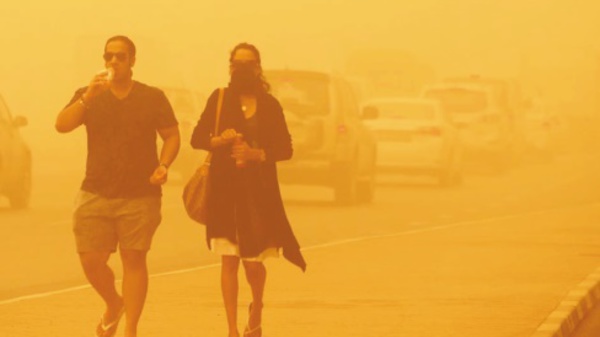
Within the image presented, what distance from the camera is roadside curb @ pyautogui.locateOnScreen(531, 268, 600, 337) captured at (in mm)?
12200

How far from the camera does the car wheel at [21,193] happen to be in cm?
2688

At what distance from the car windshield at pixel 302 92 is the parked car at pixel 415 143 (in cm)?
682

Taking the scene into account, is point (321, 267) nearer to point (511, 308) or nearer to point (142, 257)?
point (511, 308)

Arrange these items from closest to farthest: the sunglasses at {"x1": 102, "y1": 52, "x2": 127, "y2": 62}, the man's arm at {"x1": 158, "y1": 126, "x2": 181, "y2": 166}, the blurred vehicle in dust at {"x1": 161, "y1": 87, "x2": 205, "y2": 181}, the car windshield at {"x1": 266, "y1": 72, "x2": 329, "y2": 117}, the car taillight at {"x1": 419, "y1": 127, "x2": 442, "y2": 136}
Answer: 1. the sunglasses at {"x1": 102, "y1": 52, "x2": 127, "y2": 62}
2. the man's arm at {"x1": 158, "y1": 126, "x2": 181, "y2": 166}
3. the car windshield at {"x1": 266, "y1": 72, "x2": 329, "y2": 117}
4. the blurred vehicle in dust at {"x1": 161, "y1": 87, "x2": 205, "y2": 181}
5. the car taillight at {"x1": 419, "y1": 127, "x2": 442, "y2": 136}

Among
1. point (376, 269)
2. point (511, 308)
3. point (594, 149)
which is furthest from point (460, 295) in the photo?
point (594, 149)

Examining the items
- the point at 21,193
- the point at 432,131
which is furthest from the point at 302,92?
the point at 432,131

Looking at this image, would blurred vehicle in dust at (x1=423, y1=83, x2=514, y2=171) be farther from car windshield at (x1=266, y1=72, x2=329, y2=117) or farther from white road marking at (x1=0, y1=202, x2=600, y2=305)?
car windshield at (x1=266, y1=72, x2=329, y2=117)

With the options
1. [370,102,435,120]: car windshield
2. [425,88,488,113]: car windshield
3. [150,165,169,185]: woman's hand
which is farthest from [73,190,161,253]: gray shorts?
[425,88,488,113]: car windshield

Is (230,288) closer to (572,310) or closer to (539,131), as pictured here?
(572,310)

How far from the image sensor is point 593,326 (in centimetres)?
1328

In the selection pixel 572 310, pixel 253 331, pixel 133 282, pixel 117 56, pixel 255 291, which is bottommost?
pixel 572 310

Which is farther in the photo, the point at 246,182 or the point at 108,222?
the point at 246,182

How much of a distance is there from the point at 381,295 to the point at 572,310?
1612 mm

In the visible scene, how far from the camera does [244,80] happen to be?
37.9ft
